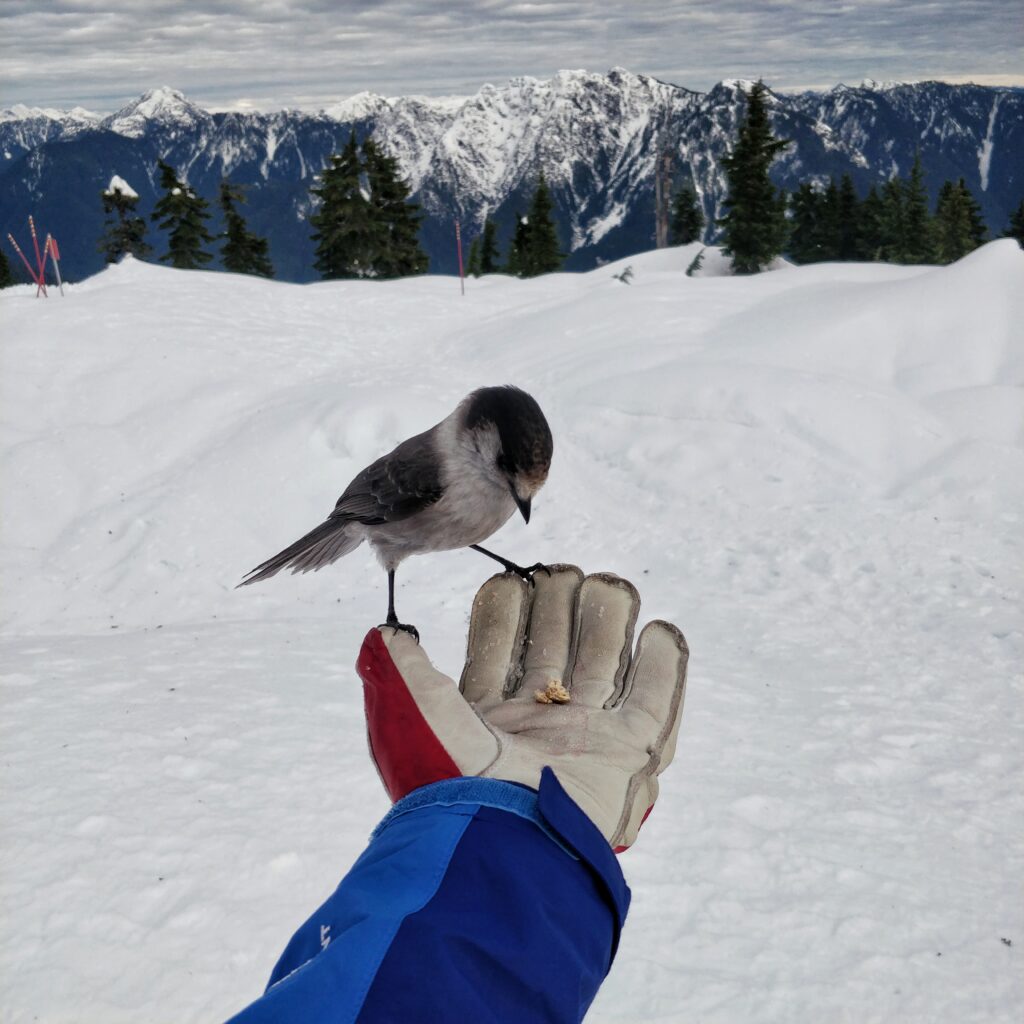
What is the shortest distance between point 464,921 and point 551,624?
178 centimetres

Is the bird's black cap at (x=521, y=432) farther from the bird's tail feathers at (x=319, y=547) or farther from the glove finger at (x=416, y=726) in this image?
the bird's tail feathers at (x=319, y=547)

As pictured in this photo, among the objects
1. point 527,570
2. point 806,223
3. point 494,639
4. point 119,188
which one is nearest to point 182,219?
point 119,188

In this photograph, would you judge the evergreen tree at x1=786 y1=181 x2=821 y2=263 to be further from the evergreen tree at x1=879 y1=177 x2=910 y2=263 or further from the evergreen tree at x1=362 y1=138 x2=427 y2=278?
the evergreen tree at x1=362 y1=138 x2=427 y2=278

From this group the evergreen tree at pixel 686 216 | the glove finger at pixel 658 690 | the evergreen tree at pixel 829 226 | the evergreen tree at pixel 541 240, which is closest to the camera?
the glove finger at pixel 658 690

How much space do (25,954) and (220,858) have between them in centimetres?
84

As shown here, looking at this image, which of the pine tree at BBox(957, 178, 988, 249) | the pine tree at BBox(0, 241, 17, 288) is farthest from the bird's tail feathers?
the pine tree at BBox(0, 241, 17, 288)

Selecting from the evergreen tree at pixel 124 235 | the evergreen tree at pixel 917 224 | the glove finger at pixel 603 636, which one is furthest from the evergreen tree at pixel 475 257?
the glove finger at pixel 603 636

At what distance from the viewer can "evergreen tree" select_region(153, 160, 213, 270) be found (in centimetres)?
3406

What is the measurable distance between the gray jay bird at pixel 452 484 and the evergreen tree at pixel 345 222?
2854cm

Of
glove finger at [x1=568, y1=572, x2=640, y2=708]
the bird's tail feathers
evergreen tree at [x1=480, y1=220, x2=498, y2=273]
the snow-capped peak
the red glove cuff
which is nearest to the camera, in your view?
the red glove cuff

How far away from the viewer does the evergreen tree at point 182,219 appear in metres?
34.1

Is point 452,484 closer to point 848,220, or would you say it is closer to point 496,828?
point 496,828

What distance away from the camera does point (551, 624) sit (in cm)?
348

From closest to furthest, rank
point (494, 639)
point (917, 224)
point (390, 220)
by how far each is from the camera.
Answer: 1. point (494, 639)
2. point (390, 220)
3. point (917, 224)
